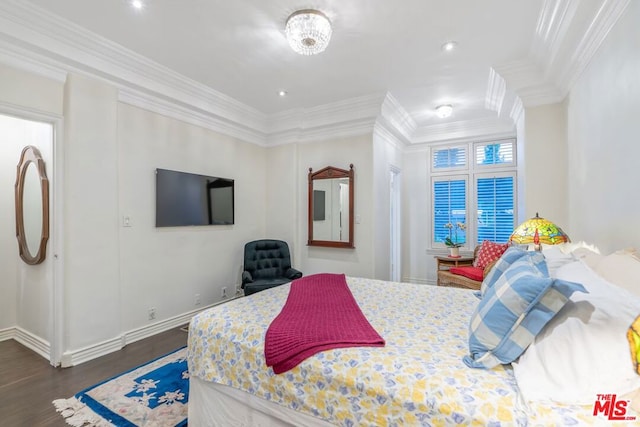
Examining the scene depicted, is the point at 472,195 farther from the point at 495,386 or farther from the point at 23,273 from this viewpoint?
Result: the point at 23,273

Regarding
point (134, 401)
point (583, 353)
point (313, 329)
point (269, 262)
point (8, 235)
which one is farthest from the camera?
point (269, 262)

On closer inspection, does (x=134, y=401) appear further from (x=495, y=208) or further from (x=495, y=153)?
(x=495, y=153)

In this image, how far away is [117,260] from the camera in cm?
291

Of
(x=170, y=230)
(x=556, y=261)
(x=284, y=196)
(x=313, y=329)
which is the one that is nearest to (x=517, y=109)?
(x=556, y=261)

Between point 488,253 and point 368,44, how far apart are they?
3067 millimetres

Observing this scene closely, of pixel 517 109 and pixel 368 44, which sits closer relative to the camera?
pixel 368 44

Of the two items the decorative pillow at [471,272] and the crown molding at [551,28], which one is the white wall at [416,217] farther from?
the crown molding at [551,28]

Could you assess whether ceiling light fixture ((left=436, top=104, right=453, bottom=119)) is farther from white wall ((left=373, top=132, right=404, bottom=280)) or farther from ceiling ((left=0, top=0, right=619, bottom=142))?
white wall ((left=373, top=132, right=404, bottom=280))

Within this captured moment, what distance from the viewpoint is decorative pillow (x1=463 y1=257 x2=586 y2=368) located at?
1.14m

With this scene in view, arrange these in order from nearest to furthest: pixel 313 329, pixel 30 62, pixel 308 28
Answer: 1. pixel 313 329
2. pixel 308 28
3. pixel 30 62

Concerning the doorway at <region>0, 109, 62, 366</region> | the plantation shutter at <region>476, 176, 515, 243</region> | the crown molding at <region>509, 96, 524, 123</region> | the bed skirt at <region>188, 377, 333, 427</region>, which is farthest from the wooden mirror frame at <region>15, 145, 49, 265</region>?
the plantation shutter at <region>476, 176, 515, 243</region>

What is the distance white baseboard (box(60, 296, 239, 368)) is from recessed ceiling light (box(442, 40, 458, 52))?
4018 mm

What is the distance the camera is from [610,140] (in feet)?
6.23

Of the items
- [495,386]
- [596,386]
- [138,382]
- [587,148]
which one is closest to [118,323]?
[138,382]
